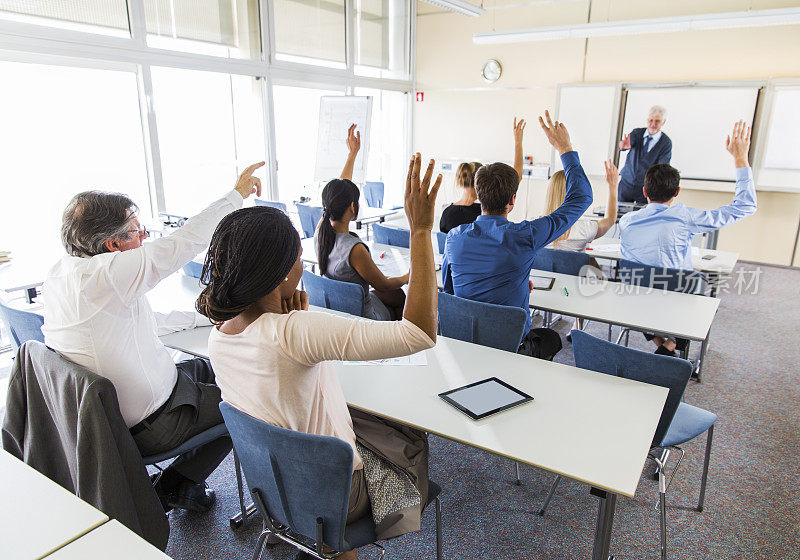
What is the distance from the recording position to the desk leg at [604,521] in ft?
5.09

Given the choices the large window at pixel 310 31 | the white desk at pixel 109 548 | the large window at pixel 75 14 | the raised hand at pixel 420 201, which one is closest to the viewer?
the white desk at pixel 109 548

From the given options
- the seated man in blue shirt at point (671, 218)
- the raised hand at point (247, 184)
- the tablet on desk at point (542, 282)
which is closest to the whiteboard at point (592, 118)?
the seated man in blue shirt at point (671, 218)

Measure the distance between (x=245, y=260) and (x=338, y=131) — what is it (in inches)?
194

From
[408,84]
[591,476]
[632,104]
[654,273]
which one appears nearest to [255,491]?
[591,476]

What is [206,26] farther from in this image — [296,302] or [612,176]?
[296,302]

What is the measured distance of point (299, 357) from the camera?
136cm

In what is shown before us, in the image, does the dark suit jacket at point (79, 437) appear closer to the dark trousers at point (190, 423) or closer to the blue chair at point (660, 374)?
the dark trousers at point (190, 423)

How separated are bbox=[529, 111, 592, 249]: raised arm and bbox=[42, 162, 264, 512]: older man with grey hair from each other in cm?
141

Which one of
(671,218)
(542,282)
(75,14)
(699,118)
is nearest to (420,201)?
(542,282)

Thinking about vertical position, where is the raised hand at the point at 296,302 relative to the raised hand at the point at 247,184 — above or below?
below

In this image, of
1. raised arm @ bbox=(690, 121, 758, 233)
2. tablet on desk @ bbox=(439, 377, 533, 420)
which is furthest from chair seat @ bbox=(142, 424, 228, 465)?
raised arm @ bbox=(690, 121, 758, 233)

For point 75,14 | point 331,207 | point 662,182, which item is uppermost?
point 75,14

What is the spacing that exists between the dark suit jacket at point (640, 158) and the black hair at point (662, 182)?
129 inches

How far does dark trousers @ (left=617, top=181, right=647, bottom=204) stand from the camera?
661 cm
